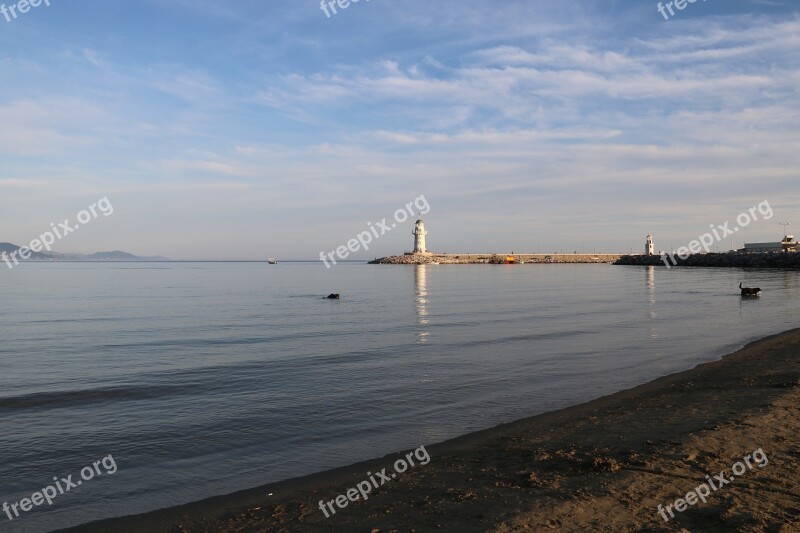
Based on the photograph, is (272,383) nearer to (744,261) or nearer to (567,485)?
(567,485)

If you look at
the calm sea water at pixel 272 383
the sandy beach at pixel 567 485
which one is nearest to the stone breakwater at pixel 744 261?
the calm sea water at pixel 272 383

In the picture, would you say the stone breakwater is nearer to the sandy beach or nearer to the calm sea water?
the calm sea water

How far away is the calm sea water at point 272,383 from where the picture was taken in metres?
9.91

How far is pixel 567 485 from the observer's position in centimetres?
787

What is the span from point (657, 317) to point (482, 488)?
95.7 feet

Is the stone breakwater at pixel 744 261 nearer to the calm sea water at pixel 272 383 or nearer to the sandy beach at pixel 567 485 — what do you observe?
the calm sea water at pixel 272 383

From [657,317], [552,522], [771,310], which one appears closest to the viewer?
[552,522]

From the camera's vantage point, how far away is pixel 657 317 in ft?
110

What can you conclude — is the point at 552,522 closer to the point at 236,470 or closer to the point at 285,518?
the point at 285,518

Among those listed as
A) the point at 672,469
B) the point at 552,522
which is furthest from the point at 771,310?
A: the point at 552,522

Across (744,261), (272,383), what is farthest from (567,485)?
(744,261)

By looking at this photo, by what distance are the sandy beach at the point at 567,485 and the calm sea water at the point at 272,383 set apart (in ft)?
3.03

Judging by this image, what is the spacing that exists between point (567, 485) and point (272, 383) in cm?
1062

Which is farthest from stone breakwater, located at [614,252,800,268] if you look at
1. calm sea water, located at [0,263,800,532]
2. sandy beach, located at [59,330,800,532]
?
sandy beach, located at [59,330,800,532]
